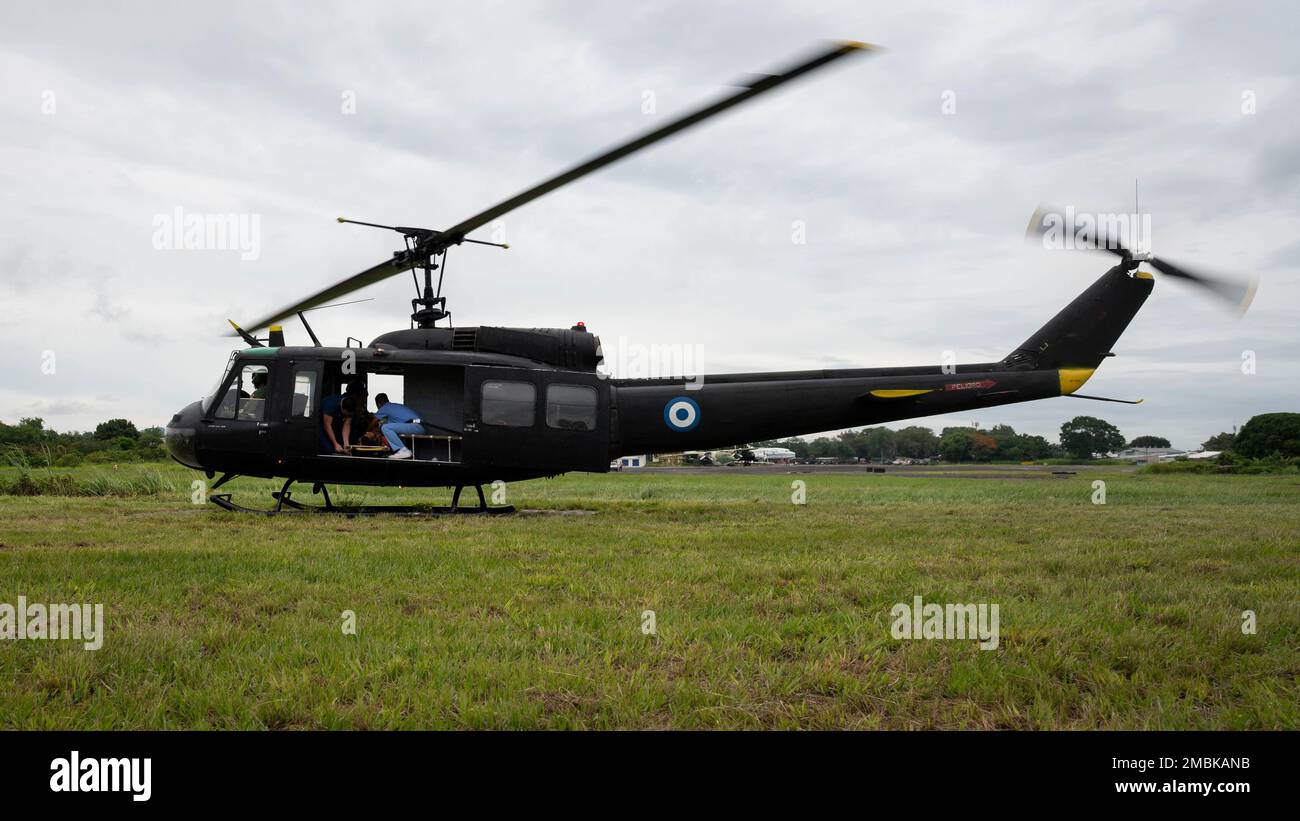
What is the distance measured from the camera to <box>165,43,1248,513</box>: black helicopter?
12.0 metres

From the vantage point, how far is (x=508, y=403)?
12.1m

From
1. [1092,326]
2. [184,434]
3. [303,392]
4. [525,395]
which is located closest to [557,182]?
[525,395]

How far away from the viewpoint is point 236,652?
13.6 ft

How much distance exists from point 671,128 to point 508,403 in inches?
223

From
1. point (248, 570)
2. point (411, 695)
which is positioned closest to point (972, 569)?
point (411, 695)

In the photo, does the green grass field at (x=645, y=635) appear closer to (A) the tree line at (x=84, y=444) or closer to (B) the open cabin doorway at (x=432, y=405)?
(B) the open cabin doorway at (x=432, y=405)

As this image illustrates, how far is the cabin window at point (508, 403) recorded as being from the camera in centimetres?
1201

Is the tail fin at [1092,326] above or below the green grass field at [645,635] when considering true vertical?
above

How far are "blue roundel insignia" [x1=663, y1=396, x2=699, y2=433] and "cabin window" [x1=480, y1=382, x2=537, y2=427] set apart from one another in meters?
2.24

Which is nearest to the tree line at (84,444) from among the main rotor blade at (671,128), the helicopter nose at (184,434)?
the helicopter nose at (184,434)

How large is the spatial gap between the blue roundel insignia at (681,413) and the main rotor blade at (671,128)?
4.22 meters

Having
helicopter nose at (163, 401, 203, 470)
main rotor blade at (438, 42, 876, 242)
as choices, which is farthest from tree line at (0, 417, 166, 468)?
main rotor blade at (438, 42, 876, 242)
